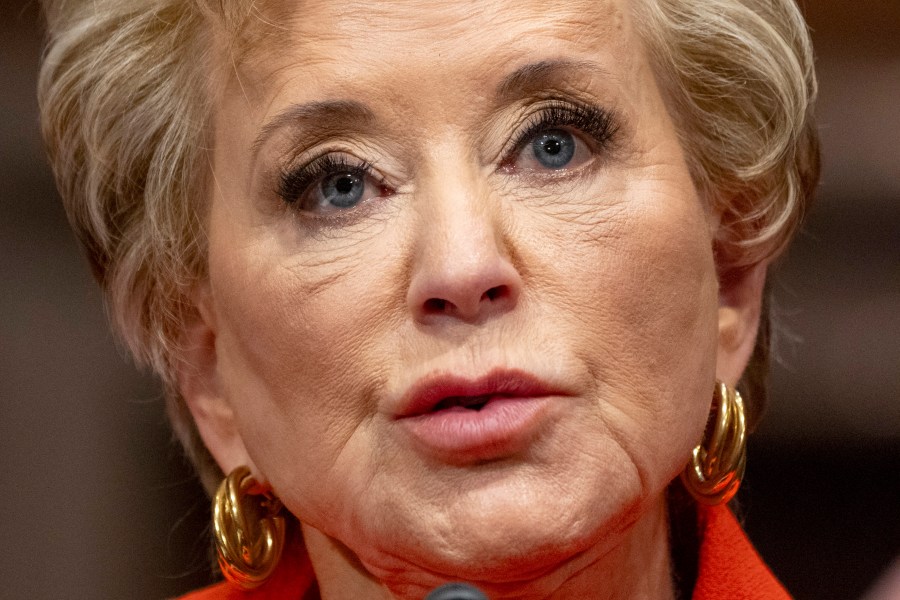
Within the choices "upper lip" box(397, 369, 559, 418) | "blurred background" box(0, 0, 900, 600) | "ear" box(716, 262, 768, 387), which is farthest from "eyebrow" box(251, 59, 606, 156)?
"blurred background" box(0, 0, 900, 600)

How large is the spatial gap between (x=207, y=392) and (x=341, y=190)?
0.56m

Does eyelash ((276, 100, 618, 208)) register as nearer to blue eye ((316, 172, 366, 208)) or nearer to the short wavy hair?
blue eye ((316, 172, 366, 208))

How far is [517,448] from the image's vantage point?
1.65 meters

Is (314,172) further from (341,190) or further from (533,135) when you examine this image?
(533,135)

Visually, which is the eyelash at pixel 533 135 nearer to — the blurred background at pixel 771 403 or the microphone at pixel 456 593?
the microphone at pixel 456 593

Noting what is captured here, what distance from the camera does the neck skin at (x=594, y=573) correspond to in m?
1.81

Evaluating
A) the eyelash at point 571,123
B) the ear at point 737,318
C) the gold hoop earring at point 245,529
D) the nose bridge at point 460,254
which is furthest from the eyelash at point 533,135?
the gold hoop earring at point 245,529

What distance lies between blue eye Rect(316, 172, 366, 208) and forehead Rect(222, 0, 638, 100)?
0.45 ft

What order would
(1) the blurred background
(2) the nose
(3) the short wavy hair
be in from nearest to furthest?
1. (2) the nose
2. (3) the short wavy hair
3. (1) the blurred background

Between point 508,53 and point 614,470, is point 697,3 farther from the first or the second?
point 614,470

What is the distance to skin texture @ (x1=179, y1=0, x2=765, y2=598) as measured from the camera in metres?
1.66

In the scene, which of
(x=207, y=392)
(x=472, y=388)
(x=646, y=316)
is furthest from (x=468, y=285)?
(x=207, y=392)

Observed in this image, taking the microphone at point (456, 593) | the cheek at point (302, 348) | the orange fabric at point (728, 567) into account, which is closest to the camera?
the microphone at point (456, 593)

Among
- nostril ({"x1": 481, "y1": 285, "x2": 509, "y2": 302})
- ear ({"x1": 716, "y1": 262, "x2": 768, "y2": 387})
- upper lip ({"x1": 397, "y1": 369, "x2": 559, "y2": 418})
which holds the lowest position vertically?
ear ({"x1": 716, "y1": 262, "x2": 768, "y2": 387})
